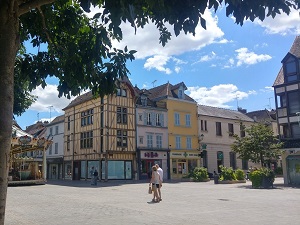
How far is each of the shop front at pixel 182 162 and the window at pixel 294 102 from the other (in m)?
16.7

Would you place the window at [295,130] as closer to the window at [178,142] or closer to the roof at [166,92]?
the window at [178,142]

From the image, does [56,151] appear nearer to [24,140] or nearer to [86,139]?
[86,139]

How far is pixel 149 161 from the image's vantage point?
131ft

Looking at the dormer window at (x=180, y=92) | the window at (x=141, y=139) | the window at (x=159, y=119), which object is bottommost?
the window at (x=141, y=139)

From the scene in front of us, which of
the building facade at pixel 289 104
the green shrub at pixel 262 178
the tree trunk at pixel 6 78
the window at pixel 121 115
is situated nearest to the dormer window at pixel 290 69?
the building facade at pixel 289 104

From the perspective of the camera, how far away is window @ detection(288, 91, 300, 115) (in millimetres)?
28286

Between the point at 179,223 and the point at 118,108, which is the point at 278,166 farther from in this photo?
the point at 179,223

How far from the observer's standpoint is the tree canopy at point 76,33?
3336 millimetres

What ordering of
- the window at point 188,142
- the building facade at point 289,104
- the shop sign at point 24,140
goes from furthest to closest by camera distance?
the window at point 188,142
the building facade at point 289,104
the shop sign at point 24,140

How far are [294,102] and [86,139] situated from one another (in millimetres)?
23200

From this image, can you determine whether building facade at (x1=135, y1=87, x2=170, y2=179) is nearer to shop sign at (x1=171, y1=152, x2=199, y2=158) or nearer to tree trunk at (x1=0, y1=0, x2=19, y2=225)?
shop sign at (x1=171, y1=152, x2=199, y2=158)

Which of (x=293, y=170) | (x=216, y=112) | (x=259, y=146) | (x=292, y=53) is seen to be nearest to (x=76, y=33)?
(x=259, y=146)

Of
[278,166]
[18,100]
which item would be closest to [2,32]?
[18,100]

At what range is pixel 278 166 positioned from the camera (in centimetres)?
5069
